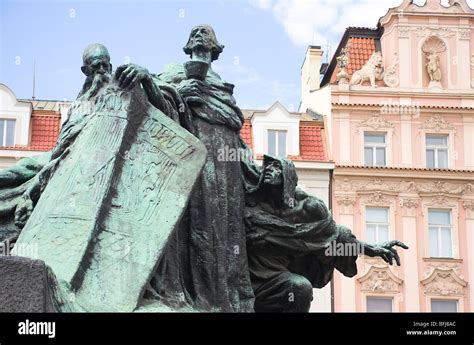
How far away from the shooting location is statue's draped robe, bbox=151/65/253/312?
30.0 feet

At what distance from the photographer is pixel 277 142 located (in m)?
37.4

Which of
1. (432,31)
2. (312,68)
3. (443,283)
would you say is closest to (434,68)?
(432,31)

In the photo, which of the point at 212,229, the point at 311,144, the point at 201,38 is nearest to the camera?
the point at 212,229

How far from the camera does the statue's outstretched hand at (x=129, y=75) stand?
9.14 m

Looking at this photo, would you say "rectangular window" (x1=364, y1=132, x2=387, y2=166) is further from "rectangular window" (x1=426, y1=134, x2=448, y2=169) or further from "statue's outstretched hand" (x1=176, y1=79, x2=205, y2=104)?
"statue's outstretched hand" (x1=176, y1=79, x2=205, y2=104)

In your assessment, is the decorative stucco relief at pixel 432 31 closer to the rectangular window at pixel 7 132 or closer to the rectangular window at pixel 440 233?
the rectangular window at pixel 440 233

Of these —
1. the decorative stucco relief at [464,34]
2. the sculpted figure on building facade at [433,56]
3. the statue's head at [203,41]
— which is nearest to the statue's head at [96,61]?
the statue's head at [203,41]

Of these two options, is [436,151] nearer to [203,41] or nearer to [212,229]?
[203,41]

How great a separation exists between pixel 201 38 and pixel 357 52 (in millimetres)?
30009

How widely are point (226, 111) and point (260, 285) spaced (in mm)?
1411

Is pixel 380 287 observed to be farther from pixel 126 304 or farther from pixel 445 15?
pixel 126 304

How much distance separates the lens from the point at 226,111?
393 inches
